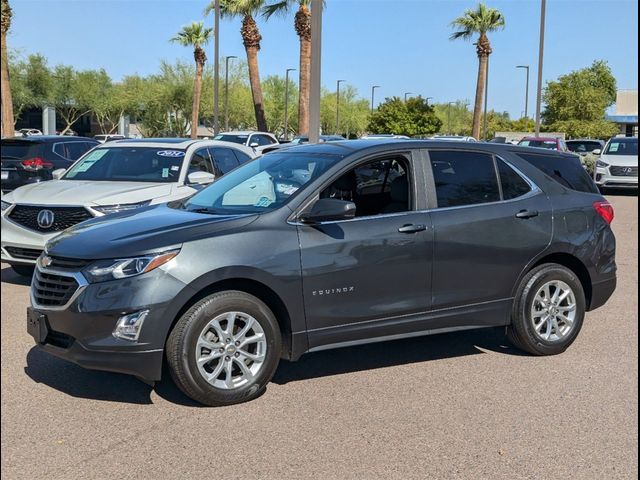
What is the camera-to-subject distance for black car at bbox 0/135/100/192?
12.3 metres

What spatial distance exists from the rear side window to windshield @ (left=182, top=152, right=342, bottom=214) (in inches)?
73.8

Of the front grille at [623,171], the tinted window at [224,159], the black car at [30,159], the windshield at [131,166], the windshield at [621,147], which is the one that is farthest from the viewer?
the windshield at [621,147]

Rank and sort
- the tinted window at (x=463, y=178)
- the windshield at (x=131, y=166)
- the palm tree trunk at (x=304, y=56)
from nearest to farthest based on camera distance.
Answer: the tinted window at (x=463, y=178)
the windshield at (x=131, y=166)
the palm tree trunk at (x=304, y=56)

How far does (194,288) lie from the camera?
4.29 metres

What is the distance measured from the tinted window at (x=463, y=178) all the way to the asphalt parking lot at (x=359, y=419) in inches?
50.9

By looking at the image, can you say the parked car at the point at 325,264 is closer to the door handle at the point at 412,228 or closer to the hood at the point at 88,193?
the door handle at the point at 412,228

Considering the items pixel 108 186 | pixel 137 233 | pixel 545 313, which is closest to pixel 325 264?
pixel 137 233

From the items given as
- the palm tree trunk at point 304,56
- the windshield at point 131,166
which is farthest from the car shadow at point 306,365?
the palm tree trunk at point 304,56

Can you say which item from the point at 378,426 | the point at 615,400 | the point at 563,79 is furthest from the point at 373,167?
the point at 563,79

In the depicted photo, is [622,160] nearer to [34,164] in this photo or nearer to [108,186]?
[34,164]

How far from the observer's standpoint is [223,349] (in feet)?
14.6

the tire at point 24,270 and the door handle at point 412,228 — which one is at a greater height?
the door handle at point 412,228

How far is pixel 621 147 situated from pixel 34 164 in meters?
19.0

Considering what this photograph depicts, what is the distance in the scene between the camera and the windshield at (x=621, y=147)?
23359 mm
